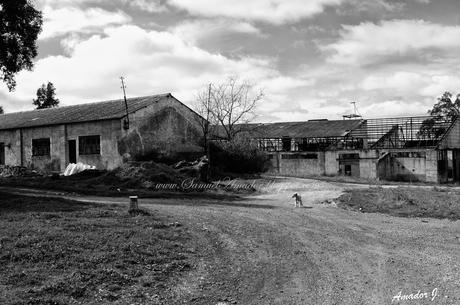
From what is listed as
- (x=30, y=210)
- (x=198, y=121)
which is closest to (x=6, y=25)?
(x=30, y=210)

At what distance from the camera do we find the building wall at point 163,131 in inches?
1202

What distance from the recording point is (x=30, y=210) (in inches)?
502

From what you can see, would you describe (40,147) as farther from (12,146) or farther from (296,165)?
(296,165)

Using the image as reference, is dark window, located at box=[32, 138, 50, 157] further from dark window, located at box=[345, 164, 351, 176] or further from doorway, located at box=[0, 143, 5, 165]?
dark window, located at box=[345, 164, 351, 176]

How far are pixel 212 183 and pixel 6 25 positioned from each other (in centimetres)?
1241

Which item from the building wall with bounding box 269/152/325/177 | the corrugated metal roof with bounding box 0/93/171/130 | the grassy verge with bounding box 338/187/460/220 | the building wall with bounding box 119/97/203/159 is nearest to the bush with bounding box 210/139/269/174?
the building wall with bounding box 119/97/203/159

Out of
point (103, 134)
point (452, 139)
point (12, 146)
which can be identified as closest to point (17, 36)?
point (103, 134)

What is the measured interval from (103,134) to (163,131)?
3968 millimetres

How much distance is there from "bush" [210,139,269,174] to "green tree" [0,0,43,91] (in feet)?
41.4

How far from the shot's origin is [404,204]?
1689 cm

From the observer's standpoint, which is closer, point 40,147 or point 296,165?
point 40,147

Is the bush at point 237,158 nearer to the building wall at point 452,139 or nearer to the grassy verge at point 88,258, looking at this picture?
the building wall at point 452,139

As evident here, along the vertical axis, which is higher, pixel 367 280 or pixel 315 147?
pixel 315 147

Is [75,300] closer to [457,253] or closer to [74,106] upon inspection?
[457,253]
